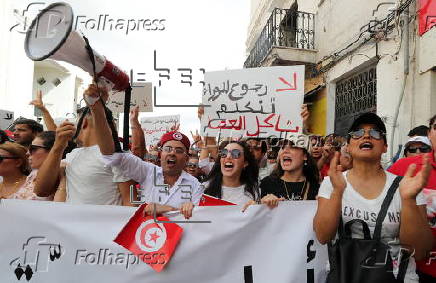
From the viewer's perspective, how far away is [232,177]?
10.2 feet

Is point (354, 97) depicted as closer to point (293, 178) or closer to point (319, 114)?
point (319, 114)

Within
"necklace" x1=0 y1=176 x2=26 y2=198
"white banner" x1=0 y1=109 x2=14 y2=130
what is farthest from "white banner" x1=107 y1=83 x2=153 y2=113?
"white banner" x1=0 y1=109 x2=14 y2=130

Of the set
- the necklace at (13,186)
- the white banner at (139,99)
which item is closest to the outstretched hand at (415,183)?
the necklace at (13,186)

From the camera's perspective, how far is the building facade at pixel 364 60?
604 cm

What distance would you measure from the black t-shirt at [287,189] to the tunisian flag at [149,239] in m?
0.94

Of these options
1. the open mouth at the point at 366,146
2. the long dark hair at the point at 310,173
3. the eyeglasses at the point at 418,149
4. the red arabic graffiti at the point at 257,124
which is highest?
the red arabic graffiti at the point at 257,124

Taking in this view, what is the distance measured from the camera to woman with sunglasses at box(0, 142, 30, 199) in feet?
9.53

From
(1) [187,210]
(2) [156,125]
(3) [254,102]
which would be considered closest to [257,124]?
(3) [254,102]

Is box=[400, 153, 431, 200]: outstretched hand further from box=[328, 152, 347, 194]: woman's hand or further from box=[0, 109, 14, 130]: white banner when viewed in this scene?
box=[0, 109, 14, 130]: white banner

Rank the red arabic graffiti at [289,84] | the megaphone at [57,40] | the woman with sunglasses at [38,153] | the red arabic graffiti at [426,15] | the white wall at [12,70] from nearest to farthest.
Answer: the megaphone at [57,40], the woman with sunglasses at [38,153], the red arabic graffiti at [289,84], the red arabic graffiti at [426,15], the white wall at [12,70]

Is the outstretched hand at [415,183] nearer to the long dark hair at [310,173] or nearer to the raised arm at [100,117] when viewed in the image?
the long dark hair at [310,173]

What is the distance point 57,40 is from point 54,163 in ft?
3.33

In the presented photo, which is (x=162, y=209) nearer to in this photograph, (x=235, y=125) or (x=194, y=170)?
(x=235, y=125)

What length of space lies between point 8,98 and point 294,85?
1376 centimetres
